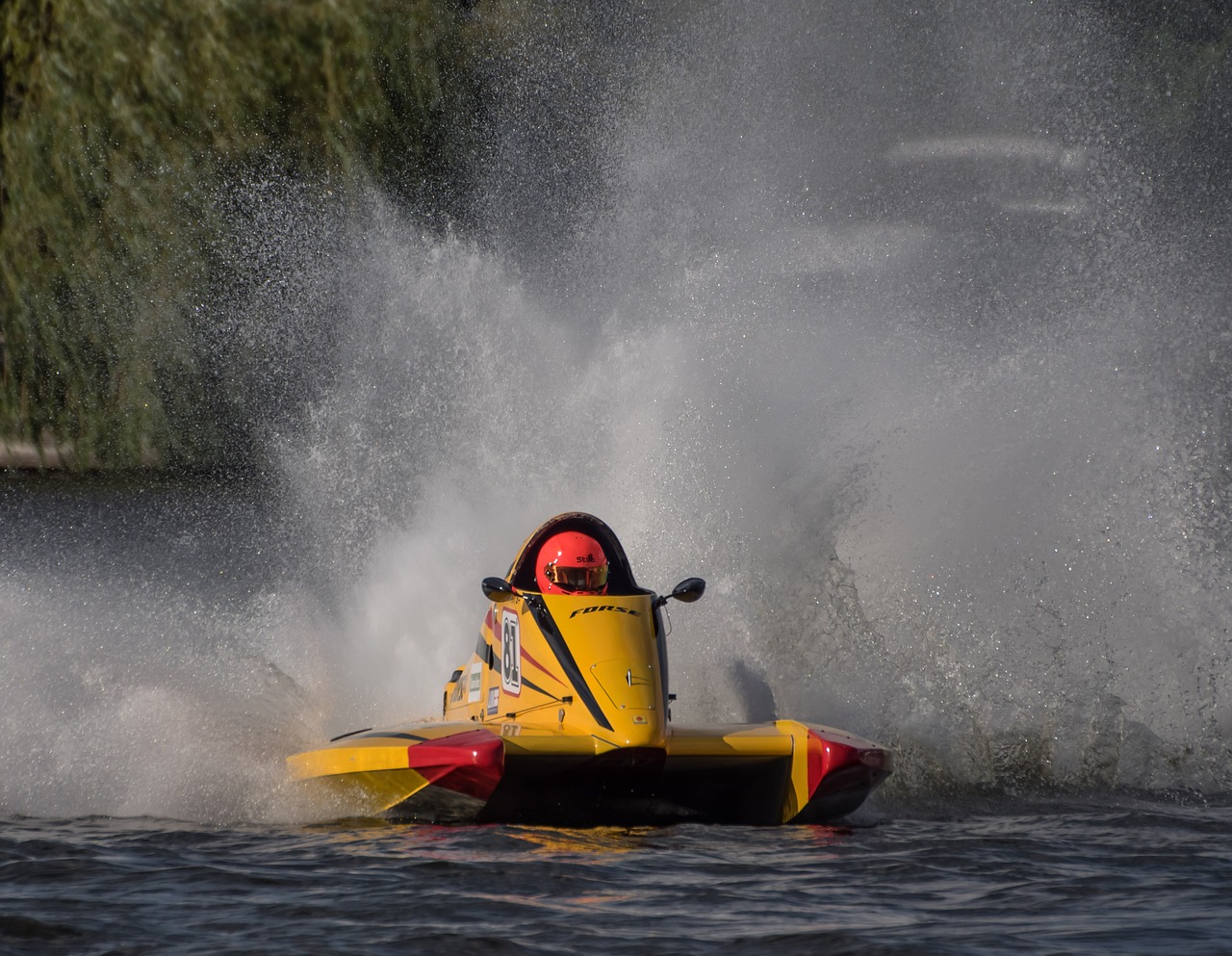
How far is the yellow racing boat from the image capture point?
7555mm

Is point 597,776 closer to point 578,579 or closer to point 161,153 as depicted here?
point 578,579

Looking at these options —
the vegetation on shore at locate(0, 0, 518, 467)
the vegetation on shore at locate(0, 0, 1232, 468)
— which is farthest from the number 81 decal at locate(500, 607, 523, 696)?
the vegetation on shore at locate(0, 0, 518, 467)

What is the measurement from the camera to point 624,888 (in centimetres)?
630

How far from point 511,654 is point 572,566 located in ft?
2.00

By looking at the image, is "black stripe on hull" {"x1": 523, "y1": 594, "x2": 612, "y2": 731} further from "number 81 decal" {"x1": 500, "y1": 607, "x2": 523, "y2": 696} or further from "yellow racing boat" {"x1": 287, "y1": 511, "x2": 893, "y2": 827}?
"number 81 decal" {"x1": 500, "y1": 607, "x2": 523, "y2": 696}

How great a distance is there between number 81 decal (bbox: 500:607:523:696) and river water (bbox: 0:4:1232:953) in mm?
1202

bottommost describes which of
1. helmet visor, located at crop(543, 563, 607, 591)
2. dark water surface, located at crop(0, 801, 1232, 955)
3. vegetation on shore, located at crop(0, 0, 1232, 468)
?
dark water surface, located at crop(0, 801, 1232, 955)

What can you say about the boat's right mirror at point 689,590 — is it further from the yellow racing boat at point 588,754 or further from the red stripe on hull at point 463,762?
the red stripe on hull at point 463,762

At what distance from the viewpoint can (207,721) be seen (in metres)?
9.08

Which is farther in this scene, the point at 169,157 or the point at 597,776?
the point at 169,157

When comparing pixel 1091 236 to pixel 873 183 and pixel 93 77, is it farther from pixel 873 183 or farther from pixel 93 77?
pixel 93 77

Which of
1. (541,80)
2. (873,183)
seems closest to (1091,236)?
(873,183)

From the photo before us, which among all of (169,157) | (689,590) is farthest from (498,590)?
(169,157)

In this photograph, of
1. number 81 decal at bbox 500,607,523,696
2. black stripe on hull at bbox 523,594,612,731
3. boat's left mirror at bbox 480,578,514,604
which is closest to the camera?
black stripe on hull at bbox 523,594,612,731
